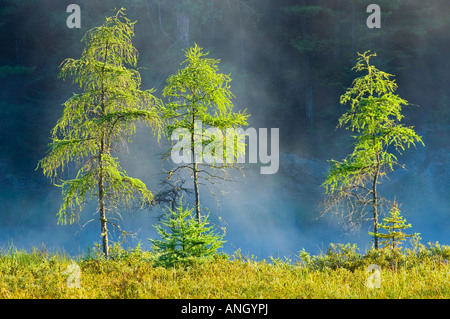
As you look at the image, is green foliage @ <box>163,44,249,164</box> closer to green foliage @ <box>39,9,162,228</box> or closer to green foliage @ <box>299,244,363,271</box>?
green foliage @ <box>39,9,162,228</box>

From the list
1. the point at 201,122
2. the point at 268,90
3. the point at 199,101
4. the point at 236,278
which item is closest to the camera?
the point at 236,278

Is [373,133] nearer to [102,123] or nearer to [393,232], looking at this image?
[393,232]

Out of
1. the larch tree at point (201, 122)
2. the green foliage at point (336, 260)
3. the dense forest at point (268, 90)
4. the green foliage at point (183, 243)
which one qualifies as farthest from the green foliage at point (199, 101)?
the dense forest at point (268, 90)

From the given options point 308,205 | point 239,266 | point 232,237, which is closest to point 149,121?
point 239,266

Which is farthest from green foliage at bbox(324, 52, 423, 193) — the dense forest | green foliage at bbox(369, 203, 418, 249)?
the dense forest

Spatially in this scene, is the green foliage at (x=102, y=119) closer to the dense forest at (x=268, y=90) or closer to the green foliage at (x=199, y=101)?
the green foliage at (x=199, y=101)

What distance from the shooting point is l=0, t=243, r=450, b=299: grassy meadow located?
5.59 metres

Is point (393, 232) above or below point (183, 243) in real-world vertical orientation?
above

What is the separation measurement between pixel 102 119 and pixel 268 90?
98.6 ft

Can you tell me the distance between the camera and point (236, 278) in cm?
628

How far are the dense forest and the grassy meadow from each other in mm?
17315

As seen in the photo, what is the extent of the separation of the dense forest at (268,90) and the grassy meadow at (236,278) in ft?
56.8

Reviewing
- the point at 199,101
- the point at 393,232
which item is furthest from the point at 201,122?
the point at 393,232

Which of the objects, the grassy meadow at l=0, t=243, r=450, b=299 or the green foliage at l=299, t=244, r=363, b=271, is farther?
the green foliage at l=299, t=244, r=363, b=271
